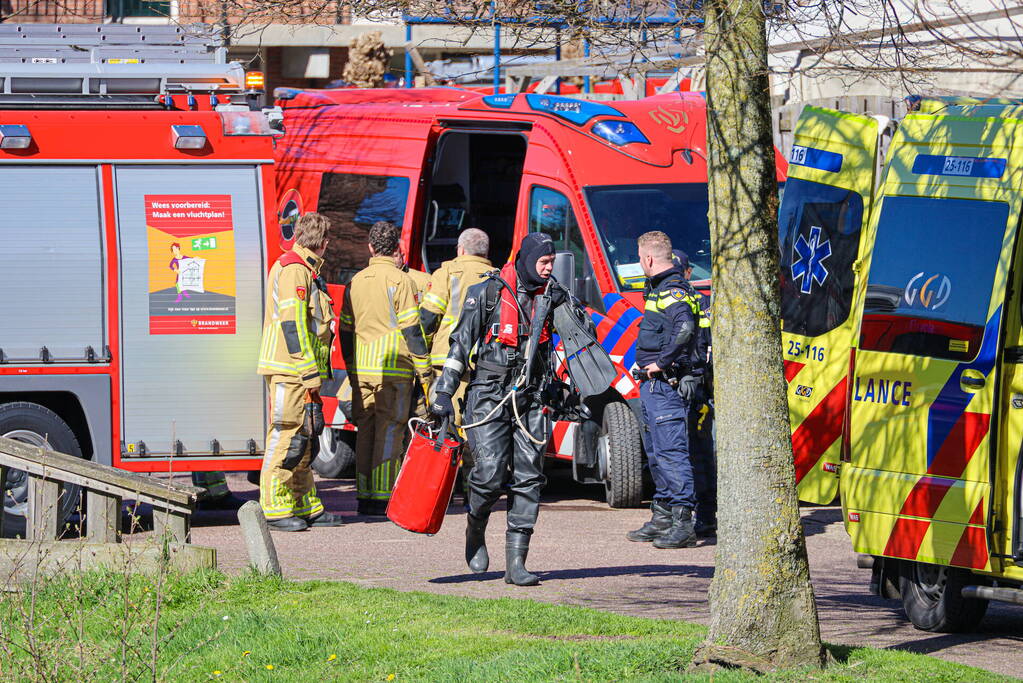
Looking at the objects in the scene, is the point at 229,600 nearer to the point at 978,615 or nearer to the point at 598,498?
the point at 978,615

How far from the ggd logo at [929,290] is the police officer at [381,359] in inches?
167

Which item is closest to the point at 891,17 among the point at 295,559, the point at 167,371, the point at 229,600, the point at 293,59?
the point at 229,600

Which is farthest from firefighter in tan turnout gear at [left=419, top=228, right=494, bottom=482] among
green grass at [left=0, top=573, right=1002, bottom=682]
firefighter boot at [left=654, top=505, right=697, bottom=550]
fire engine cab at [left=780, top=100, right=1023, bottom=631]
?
fire engine cab at [left=780, top=100, right=1023, bottom=631]

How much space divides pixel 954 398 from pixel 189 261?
17.0 feet

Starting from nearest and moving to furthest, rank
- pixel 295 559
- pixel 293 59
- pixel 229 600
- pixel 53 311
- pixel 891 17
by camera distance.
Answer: pixel 891 17 → pixel 229 600 → pixel 295 559 → pixel 53 311 → pixel 293 59

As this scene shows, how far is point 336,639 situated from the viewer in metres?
7.21

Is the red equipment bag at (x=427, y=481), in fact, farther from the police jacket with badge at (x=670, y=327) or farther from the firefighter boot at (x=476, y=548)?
the police jacket with badge at (x=670, y=327)

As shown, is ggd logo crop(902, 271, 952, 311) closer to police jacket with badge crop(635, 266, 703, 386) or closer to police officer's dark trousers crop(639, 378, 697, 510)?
police jacket with badge crop(635, 266, 703, 386)

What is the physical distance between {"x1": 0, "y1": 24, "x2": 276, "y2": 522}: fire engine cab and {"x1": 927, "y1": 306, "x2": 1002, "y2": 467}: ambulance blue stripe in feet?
15.7

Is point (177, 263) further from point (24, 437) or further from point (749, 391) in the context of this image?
point (749, 391)

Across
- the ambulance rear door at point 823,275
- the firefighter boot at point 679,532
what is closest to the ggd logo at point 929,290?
the ambulance rear door at point 823,275

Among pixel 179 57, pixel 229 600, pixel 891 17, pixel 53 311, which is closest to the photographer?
pixel 891 17

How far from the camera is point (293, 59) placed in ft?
98.8

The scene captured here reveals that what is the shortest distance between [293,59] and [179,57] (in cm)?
1920
